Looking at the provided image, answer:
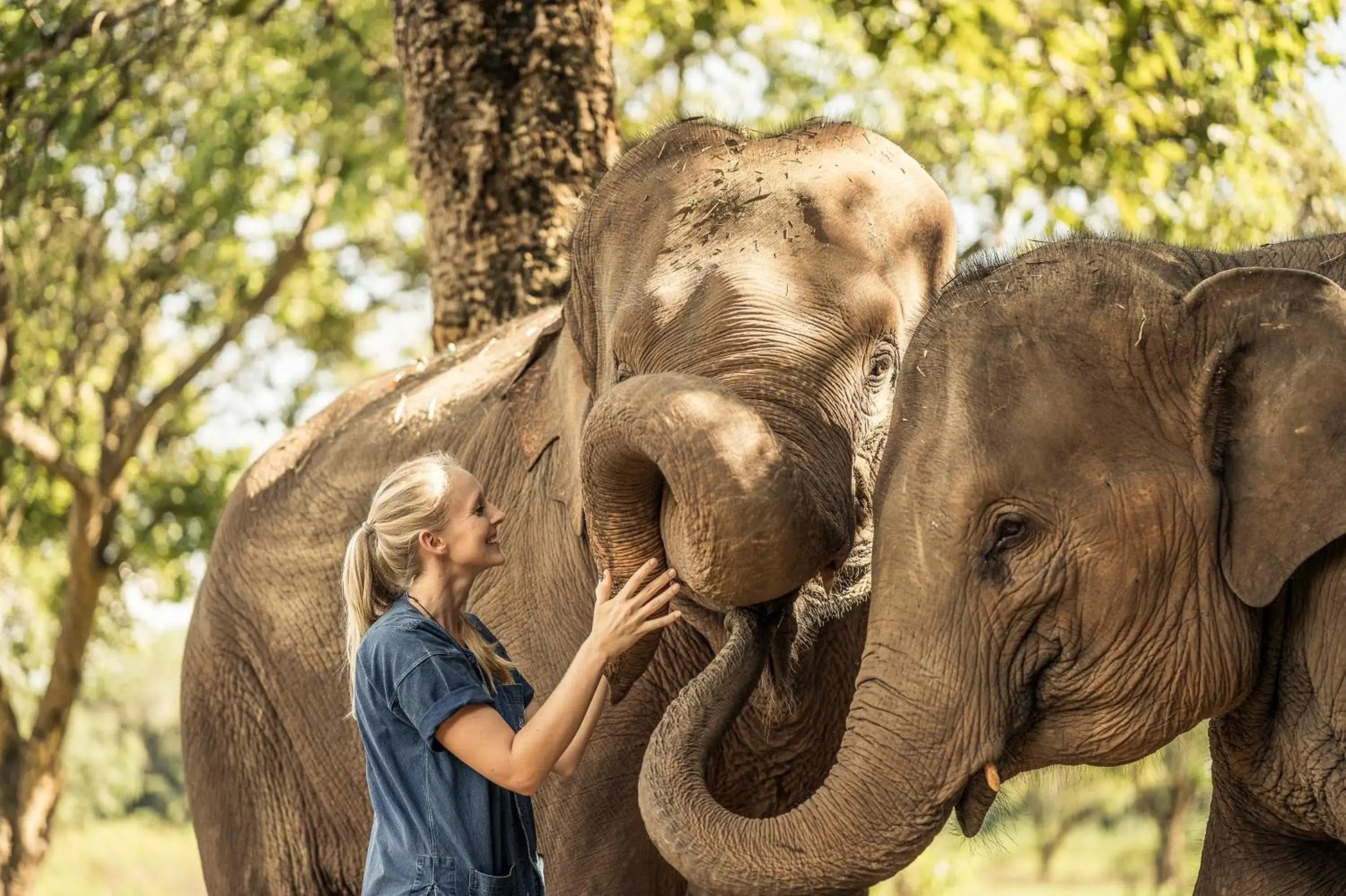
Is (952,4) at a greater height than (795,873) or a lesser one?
lesser

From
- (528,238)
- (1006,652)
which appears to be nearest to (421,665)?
(1006,652)

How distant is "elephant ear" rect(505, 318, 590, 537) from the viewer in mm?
4598

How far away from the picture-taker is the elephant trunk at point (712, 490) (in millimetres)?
3363

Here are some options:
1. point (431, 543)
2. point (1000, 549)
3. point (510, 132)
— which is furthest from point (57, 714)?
point (1000, 549)

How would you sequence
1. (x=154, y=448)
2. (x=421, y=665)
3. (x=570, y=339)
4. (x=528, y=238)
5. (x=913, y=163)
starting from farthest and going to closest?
(x=154, y=448) → (x=528, y=238) → (x=570, y=339) → (x=913, y=163) → (x=421, y=665)

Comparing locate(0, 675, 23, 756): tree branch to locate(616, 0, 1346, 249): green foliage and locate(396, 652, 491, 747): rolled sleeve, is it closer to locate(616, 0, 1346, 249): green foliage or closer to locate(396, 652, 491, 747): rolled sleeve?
locate(616, 0, 1346, 249): green foliage

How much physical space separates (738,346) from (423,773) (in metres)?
1.07

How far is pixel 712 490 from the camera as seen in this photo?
11.0 feet

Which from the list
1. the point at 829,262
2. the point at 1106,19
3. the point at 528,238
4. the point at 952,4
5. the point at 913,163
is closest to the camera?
the point at 829,262

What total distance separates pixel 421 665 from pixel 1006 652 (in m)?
1.13

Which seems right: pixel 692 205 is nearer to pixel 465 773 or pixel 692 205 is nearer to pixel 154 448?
pixel 465 773

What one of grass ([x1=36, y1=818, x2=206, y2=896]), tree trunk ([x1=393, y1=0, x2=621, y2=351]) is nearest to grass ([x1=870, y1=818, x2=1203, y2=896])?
tree trunk ([x1=393, y1=0, x2=621, y2=351])

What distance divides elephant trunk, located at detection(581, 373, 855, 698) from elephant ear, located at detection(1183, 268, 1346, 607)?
747mm

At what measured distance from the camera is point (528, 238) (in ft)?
21.4
